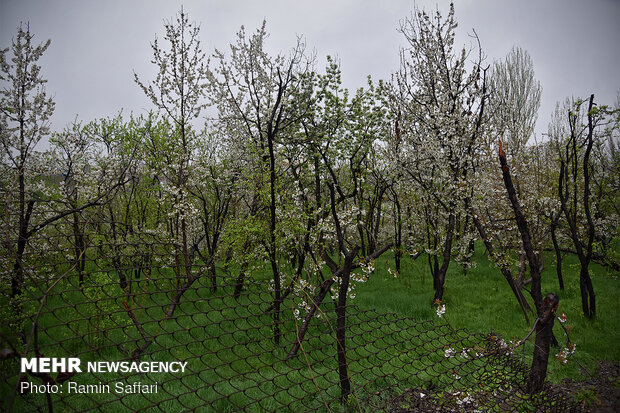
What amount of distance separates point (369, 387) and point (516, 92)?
22636 mm

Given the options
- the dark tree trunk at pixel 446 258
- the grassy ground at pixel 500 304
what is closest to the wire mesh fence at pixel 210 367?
the grassy ground at pixel 500 304

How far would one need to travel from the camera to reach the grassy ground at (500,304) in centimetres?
585

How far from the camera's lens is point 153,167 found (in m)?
9.86

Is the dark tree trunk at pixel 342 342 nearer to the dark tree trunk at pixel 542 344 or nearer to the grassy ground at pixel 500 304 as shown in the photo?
the dark tree trunk at pixel 542 344

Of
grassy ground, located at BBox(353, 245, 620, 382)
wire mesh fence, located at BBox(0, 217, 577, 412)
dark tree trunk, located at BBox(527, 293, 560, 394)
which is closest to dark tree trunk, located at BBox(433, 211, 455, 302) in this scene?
grassy ground, located at BBox(353, 245, 620, 382)

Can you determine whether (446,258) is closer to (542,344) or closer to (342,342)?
(542,344)

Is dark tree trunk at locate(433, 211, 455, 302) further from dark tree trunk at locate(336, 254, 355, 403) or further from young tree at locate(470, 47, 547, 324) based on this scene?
dark tree trunk at locate(336, 254, 355, 403)

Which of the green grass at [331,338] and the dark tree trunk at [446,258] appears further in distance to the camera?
the dark tree trunk at [446,258]

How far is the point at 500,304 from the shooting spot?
322 inches

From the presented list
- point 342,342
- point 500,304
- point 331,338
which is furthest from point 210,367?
point 500,304

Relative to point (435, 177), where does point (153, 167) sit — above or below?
above

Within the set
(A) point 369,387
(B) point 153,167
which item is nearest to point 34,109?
(B) point 153,167

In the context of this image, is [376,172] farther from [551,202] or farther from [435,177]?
[551,202]

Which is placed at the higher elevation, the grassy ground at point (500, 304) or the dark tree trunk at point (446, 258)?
the dark tree trunk at point (446, 258)
